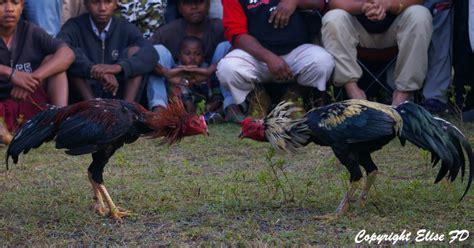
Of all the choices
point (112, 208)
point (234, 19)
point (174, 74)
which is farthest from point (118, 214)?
point (174, 74)

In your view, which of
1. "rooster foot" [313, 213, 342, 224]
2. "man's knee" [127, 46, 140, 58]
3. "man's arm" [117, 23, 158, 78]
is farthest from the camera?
"man's knee" [127, 46, 140, 58]

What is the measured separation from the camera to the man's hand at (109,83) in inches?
336

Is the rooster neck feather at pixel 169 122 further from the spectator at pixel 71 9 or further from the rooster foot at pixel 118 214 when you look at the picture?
the spectator at pixel 71 9

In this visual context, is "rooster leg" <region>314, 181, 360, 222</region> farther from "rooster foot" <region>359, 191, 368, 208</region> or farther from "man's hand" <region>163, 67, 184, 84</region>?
"man's hand" <region>163, 67, 184, 84</region>

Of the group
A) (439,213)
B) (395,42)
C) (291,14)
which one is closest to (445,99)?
(395,42)

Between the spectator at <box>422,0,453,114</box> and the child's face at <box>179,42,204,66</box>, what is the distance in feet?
7.18

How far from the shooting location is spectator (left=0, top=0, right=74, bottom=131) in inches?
317

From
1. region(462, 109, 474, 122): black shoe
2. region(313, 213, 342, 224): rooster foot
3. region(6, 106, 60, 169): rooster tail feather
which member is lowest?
region(462, 109, 474, 122): black shoe

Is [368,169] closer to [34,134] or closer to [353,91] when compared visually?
[34,134]

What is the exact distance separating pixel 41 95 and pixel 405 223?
4.28 m

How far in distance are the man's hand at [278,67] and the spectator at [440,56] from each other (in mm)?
1326

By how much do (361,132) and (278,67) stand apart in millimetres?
3351

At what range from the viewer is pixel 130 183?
254 inches

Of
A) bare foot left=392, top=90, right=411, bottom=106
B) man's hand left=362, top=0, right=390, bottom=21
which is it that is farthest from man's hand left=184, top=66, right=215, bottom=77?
bare foot left=392, top=90, right=411, bottom=106
